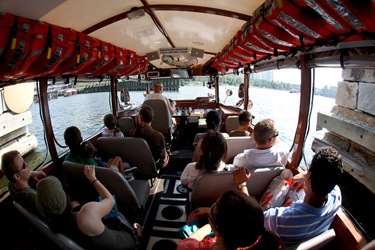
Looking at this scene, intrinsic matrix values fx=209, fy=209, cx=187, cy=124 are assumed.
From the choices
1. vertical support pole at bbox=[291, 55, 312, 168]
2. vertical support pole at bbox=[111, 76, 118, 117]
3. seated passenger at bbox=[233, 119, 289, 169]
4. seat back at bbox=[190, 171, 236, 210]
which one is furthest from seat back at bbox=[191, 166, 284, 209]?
vertical support pole at bbox=[111, 76, 118, 117]

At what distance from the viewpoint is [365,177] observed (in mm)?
3115

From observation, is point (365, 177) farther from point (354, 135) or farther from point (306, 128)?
point (306, 128)

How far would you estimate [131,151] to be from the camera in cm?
286

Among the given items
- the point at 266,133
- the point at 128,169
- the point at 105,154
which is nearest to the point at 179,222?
the point at 128,169

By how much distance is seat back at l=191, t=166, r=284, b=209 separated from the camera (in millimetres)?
1733

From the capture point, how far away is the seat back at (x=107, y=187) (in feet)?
6.38

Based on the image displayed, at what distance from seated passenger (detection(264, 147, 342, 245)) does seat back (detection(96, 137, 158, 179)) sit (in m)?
1.86

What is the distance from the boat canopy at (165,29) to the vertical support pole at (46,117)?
279mm

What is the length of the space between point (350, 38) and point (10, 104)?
177 inches

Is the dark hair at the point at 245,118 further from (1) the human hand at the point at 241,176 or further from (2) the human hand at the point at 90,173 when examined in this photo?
(2) the human hand at the point at 90,173

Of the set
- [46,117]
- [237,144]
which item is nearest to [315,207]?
[237,144]

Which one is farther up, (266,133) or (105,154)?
(266,133)

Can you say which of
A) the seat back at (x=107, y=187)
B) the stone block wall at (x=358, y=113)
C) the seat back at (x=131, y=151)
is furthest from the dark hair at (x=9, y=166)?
the stone block wall at (x=358, y=113)

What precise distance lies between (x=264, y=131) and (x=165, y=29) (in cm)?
280
